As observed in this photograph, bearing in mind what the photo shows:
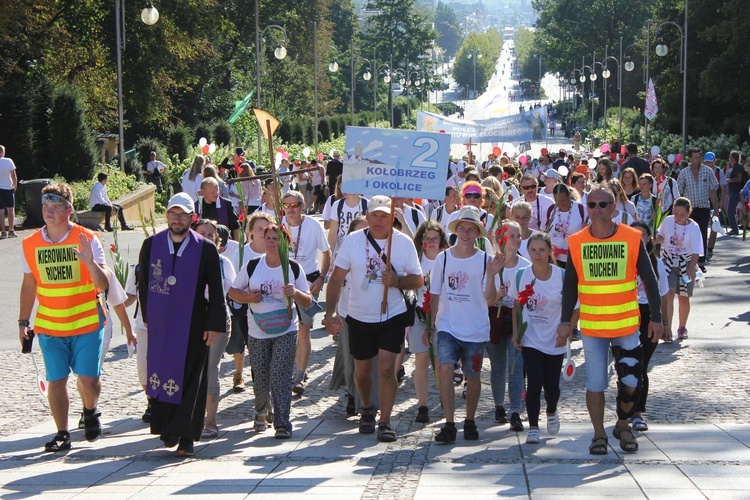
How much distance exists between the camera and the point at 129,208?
97.5 feet

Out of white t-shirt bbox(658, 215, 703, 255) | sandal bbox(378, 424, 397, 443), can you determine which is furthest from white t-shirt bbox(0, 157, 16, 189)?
sandal bbox(378, 424, 397, 443)

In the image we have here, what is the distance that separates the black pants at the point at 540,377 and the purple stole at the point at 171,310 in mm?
2420

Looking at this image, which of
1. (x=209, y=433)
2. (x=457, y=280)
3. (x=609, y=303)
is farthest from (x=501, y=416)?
(x=209, y=433)

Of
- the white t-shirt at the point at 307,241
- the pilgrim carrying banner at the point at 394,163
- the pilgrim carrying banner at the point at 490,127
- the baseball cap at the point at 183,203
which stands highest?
the pilgrim carrying banner at the point at 490,127

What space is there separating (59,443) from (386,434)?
2.26 meters

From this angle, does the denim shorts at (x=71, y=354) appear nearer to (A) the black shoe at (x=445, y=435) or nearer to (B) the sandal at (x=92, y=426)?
(B) the sandal at (x=92, y=426)

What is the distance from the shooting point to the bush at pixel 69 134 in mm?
30906

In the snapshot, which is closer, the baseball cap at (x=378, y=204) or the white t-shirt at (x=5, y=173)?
the baseball cap at (x=378, y=204)

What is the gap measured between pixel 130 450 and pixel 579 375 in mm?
4553

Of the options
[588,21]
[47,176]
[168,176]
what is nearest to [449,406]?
[47,176]

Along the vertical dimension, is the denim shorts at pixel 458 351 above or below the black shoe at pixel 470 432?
above

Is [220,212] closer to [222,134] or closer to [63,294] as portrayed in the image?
[63,294]

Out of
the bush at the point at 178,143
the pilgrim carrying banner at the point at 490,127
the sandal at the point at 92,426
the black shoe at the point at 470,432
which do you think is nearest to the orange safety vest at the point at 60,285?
the sandal at the point at 92,426

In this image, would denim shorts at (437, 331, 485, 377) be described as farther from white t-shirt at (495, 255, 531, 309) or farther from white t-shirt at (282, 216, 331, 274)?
white t-shirt at (282, 216, 331, 274)
